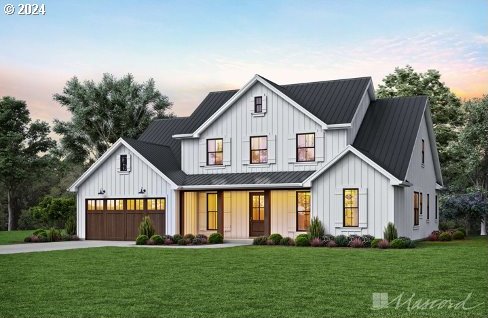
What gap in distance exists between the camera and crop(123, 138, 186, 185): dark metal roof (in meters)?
33.1

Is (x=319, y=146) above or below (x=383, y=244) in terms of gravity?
above

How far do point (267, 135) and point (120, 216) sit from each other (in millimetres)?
8865

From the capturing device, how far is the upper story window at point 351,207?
2791cm

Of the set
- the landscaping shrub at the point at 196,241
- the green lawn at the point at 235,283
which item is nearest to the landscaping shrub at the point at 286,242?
the landscaping shrub at the point at 196,241

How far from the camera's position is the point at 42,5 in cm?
2105

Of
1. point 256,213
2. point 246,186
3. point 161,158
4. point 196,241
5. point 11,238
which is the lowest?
point 11,238

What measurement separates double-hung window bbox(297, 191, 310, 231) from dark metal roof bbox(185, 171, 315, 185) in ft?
3.98

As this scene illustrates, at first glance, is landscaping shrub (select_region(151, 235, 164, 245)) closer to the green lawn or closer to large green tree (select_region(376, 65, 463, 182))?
the green lawn

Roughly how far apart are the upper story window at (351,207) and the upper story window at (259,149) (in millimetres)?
5589

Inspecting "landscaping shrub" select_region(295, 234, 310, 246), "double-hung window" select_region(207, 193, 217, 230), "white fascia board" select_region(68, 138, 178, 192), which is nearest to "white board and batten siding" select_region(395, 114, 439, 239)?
"landscaping shrub" select_region(295, 234, 310, 246)

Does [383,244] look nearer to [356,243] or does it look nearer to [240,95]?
[356,243]

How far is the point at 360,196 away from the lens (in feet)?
90.5

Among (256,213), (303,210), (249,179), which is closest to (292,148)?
(249,179)

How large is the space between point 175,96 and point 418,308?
49153 millimetres
